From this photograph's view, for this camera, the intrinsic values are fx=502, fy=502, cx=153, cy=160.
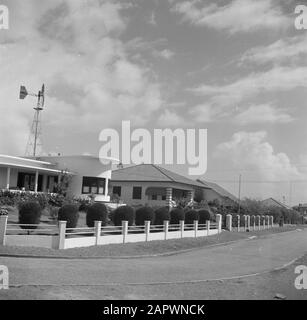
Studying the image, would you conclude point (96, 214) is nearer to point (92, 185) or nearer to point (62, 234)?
point (62, 234)

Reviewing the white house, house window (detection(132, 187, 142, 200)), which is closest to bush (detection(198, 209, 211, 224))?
the white house

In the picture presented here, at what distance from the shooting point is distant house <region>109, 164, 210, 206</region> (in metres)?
51.5

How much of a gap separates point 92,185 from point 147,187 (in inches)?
564

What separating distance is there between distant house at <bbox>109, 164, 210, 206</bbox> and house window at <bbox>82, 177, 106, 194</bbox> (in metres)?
12.2

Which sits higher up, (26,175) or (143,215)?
(26,175)

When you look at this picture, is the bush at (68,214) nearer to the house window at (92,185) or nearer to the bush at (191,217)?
the bush at (191,217)

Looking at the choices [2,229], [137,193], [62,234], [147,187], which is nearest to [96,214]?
[62,234]

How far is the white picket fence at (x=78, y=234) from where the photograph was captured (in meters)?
16.7

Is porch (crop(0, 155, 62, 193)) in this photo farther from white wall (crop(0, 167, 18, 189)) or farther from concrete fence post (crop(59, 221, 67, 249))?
concrete fence post (crop(59, 221, 67, 249))

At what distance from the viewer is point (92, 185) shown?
1508 inches

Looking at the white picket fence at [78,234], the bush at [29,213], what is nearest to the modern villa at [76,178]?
the white picket fence at [78,234]

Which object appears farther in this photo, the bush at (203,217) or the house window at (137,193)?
the house window at (137,193)

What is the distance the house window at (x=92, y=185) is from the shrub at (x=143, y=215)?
12.4 metres
